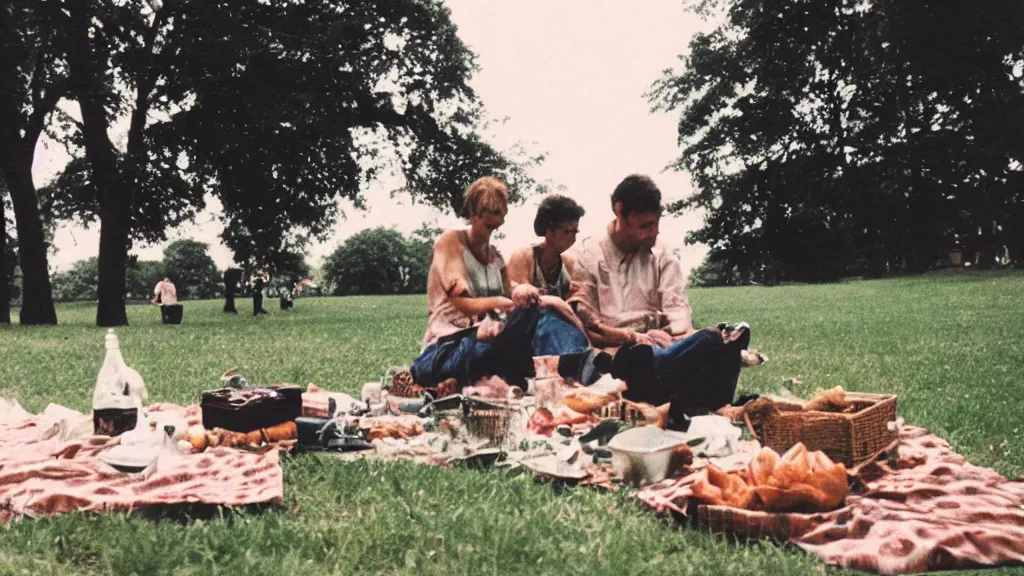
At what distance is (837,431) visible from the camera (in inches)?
154

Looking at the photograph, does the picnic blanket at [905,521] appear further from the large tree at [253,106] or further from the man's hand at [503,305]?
the large tree at [253,106]

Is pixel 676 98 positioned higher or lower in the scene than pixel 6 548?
higher

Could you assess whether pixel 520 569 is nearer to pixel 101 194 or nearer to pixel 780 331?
pixel 780 331

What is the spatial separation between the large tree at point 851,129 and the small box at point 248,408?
26.0 meters

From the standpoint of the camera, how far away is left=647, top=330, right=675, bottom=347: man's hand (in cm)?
558

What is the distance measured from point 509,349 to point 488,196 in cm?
107

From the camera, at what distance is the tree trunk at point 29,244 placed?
789 inches

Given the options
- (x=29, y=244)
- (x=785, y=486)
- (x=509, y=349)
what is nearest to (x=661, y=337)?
(x=509, y=349)

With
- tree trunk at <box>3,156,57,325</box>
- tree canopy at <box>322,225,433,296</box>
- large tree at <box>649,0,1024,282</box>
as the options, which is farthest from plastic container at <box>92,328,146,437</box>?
tree canopy at <box>322,225,433,296</box>

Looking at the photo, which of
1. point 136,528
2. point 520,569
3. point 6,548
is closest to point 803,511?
point 520,569

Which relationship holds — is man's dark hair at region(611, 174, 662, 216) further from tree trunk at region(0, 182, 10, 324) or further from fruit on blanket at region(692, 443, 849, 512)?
tree trunk at region(0, 182, 10, 324)

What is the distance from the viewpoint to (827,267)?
1481 inches

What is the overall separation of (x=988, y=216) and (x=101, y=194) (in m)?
29.6

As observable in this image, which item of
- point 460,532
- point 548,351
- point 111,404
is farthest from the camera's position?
point 548,351
